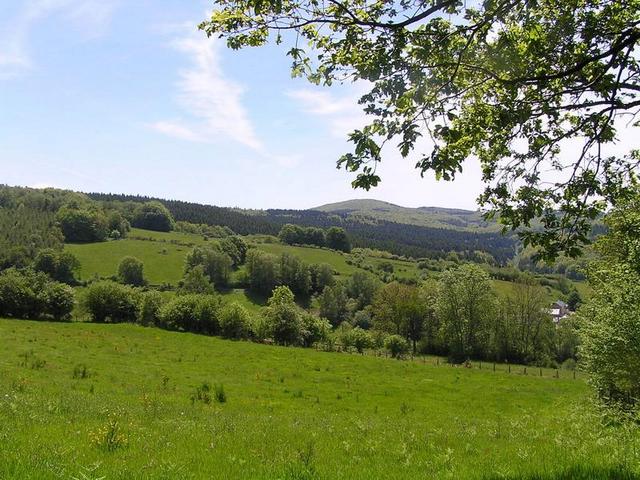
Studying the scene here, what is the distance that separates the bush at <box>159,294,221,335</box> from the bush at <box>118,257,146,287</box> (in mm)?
64510

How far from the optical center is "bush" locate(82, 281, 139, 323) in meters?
80.4

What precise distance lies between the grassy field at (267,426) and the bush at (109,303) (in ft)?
108

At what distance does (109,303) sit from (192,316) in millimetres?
15300

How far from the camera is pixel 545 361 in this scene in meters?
91.5

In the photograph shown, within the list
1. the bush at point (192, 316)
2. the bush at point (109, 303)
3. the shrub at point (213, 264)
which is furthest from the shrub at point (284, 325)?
the shrub at point (213, 264)

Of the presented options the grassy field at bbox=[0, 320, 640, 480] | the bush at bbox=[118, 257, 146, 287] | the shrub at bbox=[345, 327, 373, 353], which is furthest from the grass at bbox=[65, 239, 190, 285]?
the grassy field at bbox=[0, 320, 640, 480]

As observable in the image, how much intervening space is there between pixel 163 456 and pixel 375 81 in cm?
751

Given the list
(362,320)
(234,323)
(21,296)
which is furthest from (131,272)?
(234,323)

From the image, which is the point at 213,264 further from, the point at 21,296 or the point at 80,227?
the point at 21,296

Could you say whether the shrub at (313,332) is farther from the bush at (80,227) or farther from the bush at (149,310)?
the bush at (80,227)

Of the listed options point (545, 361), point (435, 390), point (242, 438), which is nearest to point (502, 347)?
point (545, 361)

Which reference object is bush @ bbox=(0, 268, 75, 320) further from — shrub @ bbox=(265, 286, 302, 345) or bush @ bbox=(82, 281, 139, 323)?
shrub @ bbox=(265, 286, 302, 345)

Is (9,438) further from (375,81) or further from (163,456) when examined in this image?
(375,81)

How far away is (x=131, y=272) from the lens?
139125mm
